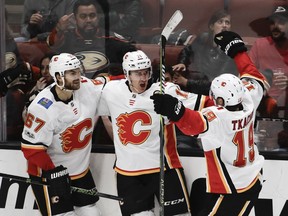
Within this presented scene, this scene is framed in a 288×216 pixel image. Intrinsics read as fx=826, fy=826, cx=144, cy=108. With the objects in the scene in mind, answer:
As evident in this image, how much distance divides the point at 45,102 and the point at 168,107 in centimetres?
84

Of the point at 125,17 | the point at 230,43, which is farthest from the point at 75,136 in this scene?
the point at 230,43

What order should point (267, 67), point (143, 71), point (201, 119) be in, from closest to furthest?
point (201, 119) → point (143, 71) → point (267, 67)

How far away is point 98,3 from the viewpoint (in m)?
4.79

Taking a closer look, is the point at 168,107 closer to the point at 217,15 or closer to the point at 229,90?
the point at 229,90

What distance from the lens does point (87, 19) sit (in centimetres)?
480

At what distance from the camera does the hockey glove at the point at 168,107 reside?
3.89 meters

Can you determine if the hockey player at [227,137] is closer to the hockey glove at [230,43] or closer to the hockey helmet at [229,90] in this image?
the hockey helmet at [229,90]

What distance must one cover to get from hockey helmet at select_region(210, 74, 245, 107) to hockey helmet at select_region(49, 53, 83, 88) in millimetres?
792

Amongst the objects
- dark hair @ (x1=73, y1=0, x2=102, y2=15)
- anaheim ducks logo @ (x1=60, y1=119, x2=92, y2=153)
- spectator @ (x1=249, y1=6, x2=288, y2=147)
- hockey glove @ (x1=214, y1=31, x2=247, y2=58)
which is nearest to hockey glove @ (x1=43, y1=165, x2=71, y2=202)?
anaheim ducks logo @ (x1=60, y1=119, x2=92, y2=153)

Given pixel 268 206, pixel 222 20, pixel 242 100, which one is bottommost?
pixel 268 206

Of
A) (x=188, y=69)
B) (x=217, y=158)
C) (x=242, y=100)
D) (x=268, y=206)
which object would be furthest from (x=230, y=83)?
(x=268, y=206)

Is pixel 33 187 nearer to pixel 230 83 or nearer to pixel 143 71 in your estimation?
pixel 143 71

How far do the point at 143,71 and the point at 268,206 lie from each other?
110 centimetres

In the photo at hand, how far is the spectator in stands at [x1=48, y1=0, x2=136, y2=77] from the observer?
4.78m
